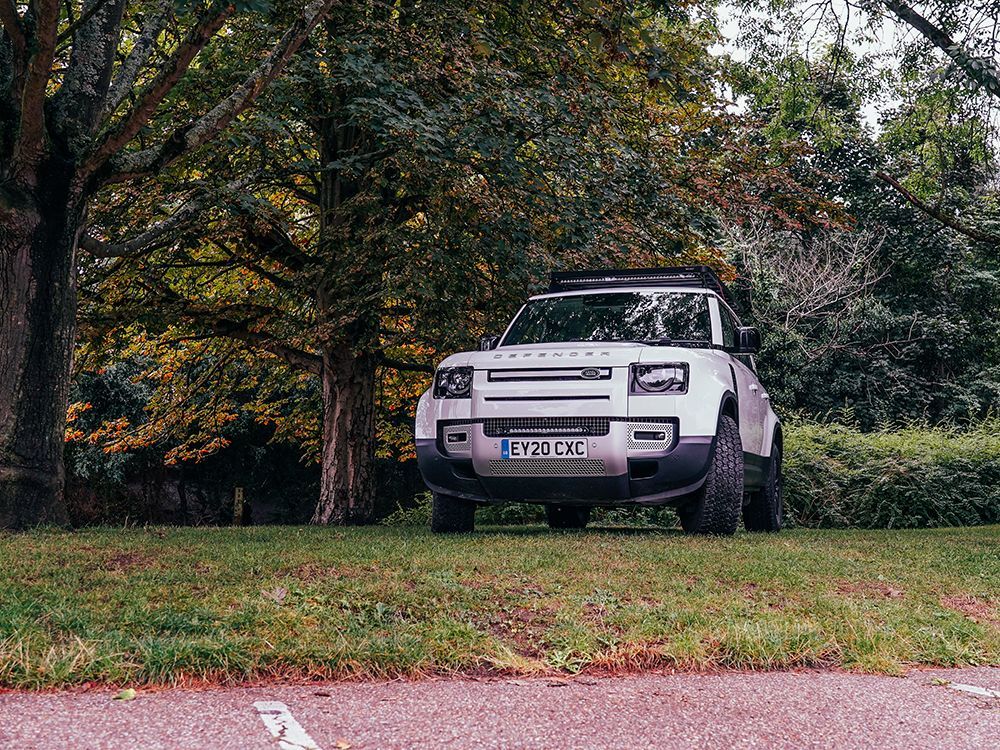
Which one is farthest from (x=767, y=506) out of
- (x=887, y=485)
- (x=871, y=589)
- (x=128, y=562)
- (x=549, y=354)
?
(x=128, y=562)

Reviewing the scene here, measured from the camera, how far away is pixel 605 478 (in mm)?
8648

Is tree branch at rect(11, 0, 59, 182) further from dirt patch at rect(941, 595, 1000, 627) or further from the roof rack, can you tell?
dirt patch at rect(941, 595, 1000, 627)

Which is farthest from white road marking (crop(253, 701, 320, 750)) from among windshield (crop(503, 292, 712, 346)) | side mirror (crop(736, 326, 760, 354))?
side mirror (crop(736, 326, 760, 354))

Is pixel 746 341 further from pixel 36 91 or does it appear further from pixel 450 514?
pixel 36 91

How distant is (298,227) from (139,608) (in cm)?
1121

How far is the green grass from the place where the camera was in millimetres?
4582

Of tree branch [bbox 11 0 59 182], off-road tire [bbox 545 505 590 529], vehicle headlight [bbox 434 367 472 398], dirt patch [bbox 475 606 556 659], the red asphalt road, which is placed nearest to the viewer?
the red asphalt road

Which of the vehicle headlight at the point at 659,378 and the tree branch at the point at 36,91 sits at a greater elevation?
the tree branch at the point at 36,91

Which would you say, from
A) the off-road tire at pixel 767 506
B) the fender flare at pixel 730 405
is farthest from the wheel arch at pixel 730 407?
the off-road tire at pixel 767 506

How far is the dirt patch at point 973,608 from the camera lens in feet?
20.0

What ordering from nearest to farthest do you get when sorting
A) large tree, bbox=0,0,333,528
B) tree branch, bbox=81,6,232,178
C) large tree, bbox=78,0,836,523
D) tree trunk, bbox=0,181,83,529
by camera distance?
tree branch, bbox=81,6,232,178 → large tree, bbox=0,0,333,528 → tree trunk, bbox=0,181,83,529 → large tree, bbox=78,0,836,523

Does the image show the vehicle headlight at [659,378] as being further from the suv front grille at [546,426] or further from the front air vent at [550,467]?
the front air vent at [550,467]

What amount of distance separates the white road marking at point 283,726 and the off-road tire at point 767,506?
27.6 feet

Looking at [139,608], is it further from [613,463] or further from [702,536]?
[702,536]
